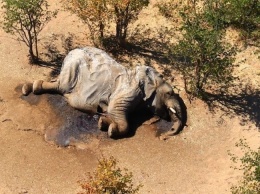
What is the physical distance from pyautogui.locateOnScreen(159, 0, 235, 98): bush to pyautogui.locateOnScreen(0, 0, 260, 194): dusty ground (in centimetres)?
113

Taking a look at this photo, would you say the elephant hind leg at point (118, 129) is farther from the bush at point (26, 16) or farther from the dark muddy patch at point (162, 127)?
the bush at point (26, 16)

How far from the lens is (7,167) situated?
82.7ft

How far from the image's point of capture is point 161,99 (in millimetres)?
27578

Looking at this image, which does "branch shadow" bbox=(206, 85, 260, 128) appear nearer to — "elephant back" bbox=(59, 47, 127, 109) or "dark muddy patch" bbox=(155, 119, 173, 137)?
"dark muddy patch" bbox=(155, 119, 173, 137)

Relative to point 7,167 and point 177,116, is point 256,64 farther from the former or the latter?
point 7,167

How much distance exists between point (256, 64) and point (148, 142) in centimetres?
952

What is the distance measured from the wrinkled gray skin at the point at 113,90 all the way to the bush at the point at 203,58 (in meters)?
1.94

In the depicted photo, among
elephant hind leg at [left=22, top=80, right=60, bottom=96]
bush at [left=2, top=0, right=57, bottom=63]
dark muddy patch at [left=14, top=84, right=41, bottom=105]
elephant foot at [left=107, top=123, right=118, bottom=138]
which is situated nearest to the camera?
elephant foot at [left=107, top=123, right=118, bottom=138]

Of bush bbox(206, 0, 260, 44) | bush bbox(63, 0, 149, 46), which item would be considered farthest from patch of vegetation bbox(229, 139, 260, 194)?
bush bbox(63, 0, 149, 46)

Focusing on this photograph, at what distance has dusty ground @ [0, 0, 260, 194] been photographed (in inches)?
974

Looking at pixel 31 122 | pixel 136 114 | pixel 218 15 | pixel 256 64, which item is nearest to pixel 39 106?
pixel 31 122

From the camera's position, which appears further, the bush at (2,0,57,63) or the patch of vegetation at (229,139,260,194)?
the bush at (2,0,57,63)

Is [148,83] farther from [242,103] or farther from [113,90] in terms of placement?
[242,103]

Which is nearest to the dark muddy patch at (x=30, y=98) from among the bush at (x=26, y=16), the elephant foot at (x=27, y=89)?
the elephant foot at (x=27, y=89)
